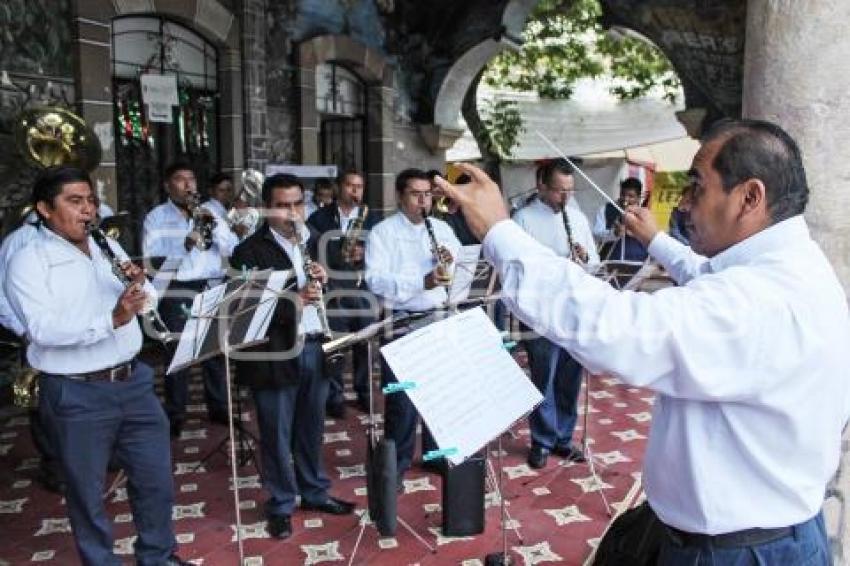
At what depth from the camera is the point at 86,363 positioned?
130 inches

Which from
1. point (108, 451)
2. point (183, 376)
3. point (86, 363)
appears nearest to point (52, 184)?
point (86, 363)

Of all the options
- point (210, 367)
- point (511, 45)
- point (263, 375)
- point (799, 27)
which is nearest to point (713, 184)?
point (799, 27)

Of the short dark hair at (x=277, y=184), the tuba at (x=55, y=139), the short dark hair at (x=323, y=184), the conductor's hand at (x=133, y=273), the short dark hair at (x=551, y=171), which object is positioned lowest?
the conductor's hand at (x=133, y=273)

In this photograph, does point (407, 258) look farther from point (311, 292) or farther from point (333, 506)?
point (333, 506)

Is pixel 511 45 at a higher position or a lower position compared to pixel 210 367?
higher

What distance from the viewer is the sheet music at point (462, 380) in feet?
8.28

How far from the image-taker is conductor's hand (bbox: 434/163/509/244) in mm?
1661

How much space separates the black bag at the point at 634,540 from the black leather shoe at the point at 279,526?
2.19m

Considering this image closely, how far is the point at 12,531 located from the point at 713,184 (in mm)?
4193

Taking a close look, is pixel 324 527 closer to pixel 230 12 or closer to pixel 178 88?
pixel 178 88

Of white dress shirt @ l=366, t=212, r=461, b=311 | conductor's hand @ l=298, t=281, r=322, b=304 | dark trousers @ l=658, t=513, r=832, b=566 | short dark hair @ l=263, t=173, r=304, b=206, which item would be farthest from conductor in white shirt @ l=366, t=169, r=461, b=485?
dark trousers @ l=658, t=513, r=832, b=566

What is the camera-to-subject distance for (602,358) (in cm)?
151

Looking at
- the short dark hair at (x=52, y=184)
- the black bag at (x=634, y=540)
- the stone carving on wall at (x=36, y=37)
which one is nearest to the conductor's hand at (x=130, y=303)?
the short dark hair at (x=52, y=184)

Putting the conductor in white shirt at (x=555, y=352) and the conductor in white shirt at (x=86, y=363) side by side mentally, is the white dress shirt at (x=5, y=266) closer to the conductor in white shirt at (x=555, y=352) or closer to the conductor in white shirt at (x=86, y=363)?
the conductor in white shirt at (x=86, y=363)
